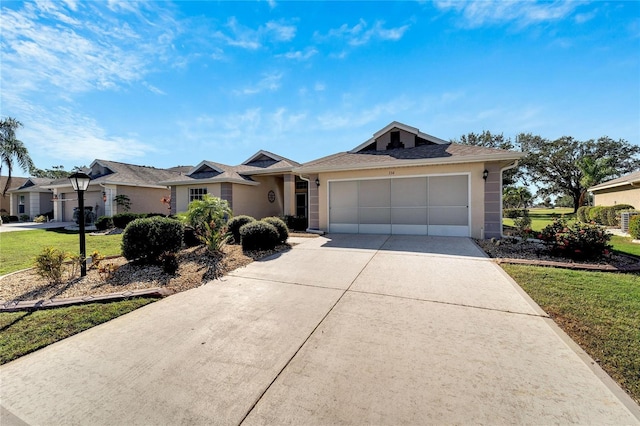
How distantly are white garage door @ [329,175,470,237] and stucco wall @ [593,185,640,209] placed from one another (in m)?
15.0

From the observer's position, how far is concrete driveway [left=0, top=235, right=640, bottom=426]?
1.91m

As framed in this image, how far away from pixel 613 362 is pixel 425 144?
10.7m

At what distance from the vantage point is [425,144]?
1179 centimetres

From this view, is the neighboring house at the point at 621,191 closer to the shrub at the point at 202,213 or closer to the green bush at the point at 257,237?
the green bush at the point at 257,237

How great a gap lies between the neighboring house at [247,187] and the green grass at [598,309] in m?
12.0

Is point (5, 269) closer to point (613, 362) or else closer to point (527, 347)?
point (527, 347)

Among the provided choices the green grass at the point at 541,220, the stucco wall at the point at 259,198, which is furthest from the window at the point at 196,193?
the green grass at the point at 541,220

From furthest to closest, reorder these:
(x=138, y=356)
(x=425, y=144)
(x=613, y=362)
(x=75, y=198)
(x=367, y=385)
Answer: (x=75, y=198), (x=425, y=144), (x=138, y=356), (x=613, y=362), (x=367, y=385)

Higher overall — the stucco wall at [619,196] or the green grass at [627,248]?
the stucco wall at [619,196]

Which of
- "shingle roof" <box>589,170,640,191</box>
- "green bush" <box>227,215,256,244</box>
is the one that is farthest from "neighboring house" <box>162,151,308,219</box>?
"shingle roof" <box>589,170,640,191</box>

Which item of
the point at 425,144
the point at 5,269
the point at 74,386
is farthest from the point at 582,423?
the point at 425,144

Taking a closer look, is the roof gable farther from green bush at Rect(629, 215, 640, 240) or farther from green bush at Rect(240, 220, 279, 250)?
green bush at Rect(629, 215, 640, 240)

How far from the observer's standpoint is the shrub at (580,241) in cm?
605

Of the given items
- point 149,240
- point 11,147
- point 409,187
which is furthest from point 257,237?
point 11,147
